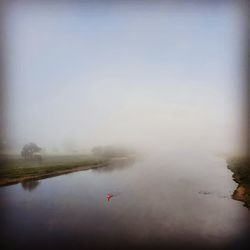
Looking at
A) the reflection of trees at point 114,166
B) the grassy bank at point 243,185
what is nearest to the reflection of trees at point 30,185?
the reflection of trees at point 114,166

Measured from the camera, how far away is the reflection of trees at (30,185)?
27.0 m

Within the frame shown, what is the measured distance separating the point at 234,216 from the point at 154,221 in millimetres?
5595

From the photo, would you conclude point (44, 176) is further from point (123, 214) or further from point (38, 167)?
point (123, 214)

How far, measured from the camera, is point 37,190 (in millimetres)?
26219

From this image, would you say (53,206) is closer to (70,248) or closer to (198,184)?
(70,248)

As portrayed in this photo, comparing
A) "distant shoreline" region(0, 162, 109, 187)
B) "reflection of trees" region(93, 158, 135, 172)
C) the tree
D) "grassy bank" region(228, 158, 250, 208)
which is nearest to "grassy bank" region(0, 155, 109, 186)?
"distant shoreline" region(0, 162, 109, 187)

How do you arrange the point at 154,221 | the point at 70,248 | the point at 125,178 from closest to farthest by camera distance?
the point at 70,248, the point at 154,221, the point at 125,178

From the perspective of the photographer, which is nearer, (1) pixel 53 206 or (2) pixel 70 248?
(2) pixel 70 248

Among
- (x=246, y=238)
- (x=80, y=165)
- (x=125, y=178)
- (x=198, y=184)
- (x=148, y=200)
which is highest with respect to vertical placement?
(x=80, y=165)

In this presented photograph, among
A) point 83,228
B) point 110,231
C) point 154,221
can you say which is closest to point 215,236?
point 154,221

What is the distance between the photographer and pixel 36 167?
120 ft

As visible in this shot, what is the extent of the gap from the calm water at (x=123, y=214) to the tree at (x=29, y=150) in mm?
8872

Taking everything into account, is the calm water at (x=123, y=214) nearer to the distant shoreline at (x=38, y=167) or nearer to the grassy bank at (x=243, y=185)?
the grassy bank at (x=243, y=185)

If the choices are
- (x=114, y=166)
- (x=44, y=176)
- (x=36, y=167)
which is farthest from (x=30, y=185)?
(x=114, y=166)
